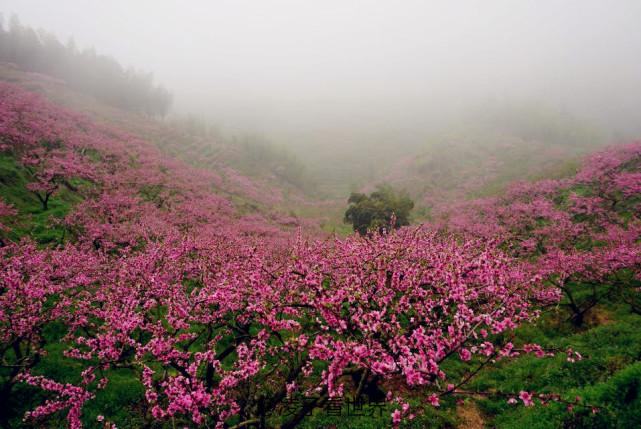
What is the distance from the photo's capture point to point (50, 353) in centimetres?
1162

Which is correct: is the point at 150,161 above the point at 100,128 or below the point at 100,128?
below

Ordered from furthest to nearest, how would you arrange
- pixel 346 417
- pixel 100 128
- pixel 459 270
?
pixel 100 128 → pixel 346 417 → pixel 459 270

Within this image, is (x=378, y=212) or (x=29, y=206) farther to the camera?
(x=378, y=212)

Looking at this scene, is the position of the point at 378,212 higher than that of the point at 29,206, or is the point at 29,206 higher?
the point at 29,206

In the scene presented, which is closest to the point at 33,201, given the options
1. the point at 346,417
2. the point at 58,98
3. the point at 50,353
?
the point at 50,353

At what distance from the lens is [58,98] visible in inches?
2158

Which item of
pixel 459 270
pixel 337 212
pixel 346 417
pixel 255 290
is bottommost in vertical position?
pixel 337 212

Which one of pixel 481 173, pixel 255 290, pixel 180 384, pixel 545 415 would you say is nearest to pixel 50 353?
pixel 180 384

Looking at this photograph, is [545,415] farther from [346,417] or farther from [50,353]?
[50,353]

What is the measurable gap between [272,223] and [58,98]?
53.8m

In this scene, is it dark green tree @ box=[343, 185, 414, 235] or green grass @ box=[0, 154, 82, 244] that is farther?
dark green tree @ box=[343, 185, 414, 235]

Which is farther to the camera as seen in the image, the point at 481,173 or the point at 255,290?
the point at 481,173

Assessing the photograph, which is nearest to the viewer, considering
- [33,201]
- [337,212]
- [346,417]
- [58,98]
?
[346,417]

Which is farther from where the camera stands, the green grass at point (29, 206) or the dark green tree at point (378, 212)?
the dark green tree at point (378, 212)
